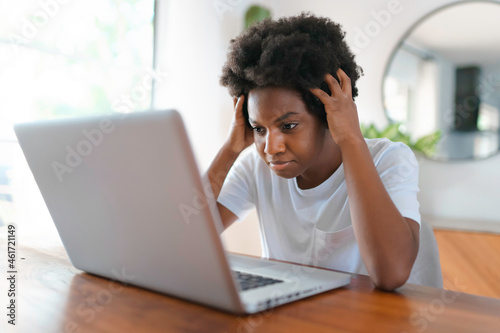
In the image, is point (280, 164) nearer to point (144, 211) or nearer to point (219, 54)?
point (144, 211)

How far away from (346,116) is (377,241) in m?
0.28

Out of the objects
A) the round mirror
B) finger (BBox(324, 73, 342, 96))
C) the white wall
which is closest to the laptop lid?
finger (BBox(324, 73, 342, 96))

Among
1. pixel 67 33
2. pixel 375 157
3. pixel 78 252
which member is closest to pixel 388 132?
pixel 375 157

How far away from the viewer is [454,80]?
254 cm

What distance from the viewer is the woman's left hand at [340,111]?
96 cm

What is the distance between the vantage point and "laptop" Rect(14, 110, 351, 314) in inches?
20.8

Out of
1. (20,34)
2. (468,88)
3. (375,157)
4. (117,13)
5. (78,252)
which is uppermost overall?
(117,13)

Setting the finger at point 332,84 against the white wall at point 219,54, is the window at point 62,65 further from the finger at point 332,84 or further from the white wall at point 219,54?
the finger at point 332,84

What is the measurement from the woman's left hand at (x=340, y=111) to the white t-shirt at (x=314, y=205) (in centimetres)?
13

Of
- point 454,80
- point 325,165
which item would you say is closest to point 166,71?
point 454,80

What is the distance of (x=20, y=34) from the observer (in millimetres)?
2047

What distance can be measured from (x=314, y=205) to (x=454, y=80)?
69.4 inches

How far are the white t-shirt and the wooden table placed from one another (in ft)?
0.85

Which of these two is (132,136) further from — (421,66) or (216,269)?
(421,66)
